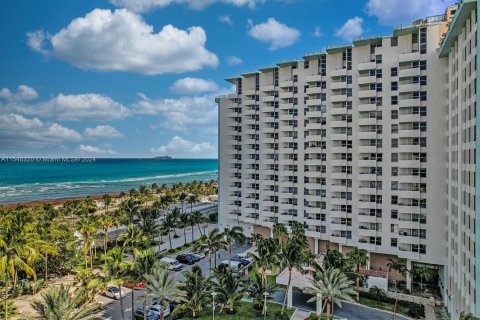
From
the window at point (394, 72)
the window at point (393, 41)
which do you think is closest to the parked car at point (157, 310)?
the window at point (394, 72)

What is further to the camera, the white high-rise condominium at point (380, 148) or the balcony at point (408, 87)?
the balcony at point (408, 87)

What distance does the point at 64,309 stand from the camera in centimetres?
2248

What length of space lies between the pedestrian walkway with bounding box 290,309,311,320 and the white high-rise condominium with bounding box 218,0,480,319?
50.5 feet

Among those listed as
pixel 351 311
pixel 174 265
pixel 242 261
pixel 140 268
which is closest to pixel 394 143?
pixel 351 311

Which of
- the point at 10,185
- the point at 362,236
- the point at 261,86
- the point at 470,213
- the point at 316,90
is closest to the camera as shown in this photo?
the point at 470,213

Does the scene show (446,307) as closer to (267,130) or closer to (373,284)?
(373,284)

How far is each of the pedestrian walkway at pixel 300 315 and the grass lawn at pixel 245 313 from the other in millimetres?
453

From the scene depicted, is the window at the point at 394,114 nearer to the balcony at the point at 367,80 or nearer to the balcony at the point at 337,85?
the balcony at the point at 367,80

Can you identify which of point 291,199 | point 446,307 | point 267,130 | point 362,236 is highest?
point 267,130

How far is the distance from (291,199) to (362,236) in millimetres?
14615

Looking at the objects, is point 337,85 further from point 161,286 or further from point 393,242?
point 161,286

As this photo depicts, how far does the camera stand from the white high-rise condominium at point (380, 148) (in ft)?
131

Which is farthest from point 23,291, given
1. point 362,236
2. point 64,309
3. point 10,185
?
point 10,185

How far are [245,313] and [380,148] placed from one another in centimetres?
3079
